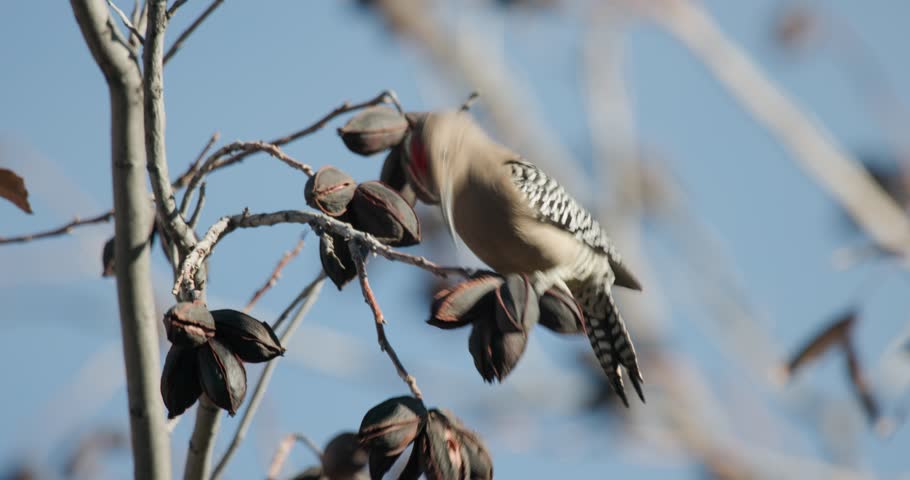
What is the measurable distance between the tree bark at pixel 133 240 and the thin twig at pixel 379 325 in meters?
0.37

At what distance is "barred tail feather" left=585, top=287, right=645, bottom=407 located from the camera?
326cm

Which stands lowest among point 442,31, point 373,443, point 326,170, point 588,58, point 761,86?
point 442,31

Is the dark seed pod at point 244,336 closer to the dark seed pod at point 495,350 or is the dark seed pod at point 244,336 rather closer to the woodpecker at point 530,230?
the dark seed pod at point 495,350

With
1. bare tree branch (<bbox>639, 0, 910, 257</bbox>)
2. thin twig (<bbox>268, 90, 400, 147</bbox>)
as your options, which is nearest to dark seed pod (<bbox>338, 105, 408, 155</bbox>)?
thin twig (<bbox>268, 90, 400, 147</bbox>)

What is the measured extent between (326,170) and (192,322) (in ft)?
1.23

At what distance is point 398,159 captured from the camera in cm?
195

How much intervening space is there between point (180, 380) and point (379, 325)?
0.28m

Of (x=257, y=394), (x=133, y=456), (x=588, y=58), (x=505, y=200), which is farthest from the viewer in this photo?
(x=588, y=58)

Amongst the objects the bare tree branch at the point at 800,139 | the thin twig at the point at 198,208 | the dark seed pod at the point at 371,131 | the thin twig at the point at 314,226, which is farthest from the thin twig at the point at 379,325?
the bare tree branch at the point at 800,139

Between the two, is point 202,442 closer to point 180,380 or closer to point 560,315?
point 180,380

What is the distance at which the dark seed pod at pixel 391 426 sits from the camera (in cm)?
134

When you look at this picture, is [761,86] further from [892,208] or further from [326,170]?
[326,170]

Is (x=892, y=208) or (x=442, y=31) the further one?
(x=442, y=31)

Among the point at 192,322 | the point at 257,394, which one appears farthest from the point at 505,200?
the point at 192,322
